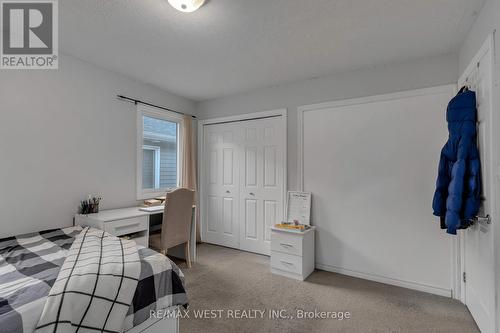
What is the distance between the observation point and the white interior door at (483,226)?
1643 mm

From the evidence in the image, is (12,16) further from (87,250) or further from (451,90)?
(451,90)

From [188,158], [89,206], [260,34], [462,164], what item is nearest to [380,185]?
[462,164]

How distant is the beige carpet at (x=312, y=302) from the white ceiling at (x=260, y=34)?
2.46 metres

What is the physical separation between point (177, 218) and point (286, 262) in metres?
1.41

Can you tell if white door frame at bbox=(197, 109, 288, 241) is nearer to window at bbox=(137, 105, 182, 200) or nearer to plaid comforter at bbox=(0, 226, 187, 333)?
window at bbox=(137, 105, 182, 200)

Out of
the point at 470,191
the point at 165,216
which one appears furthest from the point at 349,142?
the point at 165,216

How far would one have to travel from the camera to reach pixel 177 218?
288cm

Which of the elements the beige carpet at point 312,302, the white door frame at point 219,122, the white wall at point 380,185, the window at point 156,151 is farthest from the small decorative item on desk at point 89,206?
the white wall at point 380,185

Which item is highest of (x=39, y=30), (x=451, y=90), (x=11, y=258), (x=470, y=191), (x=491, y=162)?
(x=39, y=30)

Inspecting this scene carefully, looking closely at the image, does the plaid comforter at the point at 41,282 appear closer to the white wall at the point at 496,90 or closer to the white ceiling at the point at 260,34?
the white ceiling at the point at 260,34

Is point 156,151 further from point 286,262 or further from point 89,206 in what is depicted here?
point 286,262

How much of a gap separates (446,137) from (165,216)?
10.1 feet

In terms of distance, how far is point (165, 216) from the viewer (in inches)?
108

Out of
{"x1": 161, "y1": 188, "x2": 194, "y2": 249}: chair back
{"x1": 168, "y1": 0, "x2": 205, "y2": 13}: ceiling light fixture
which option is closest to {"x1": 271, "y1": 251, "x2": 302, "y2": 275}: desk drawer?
{"x1": 161, "y1": 188, "x2": 194, "y2": 249}: chair back
